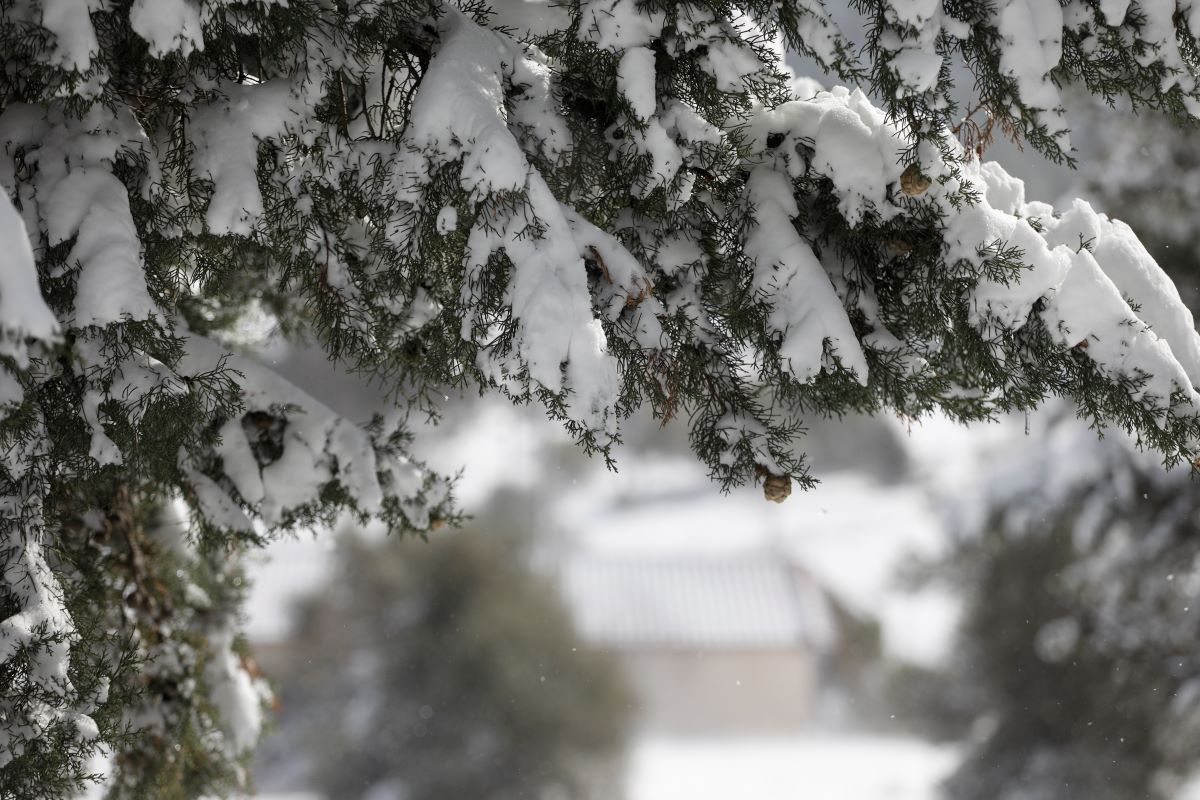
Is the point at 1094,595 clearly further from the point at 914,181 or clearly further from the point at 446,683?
the point at 914,181

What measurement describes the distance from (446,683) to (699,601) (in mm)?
2165

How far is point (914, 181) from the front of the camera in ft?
3.84

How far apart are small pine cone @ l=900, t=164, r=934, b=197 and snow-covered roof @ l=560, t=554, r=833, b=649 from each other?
5.18 meters

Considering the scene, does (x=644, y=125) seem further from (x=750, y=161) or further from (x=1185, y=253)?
(x=1185, y=253)

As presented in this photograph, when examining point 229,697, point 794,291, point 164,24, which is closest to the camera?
point 164,24

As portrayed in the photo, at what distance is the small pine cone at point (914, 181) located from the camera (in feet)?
3.83

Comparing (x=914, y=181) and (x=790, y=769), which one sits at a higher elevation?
(x=790, y=769)

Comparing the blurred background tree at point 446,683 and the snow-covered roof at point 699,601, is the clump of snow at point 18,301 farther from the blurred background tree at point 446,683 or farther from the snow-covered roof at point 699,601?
the snow-covered roof at point 699,601

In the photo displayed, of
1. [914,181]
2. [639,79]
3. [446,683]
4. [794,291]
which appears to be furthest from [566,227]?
[446,683]

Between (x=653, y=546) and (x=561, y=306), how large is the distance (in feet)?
21.5

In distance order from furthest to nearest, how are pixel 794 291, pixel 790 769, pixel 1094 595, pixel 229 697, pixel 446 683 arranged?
1. pixel 790 769
2. pixel 446 683
3. pixel 1094 595
4. pixel 229 697
5. pixel 794 291

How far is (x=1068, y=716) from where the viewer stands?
4684 millimetres

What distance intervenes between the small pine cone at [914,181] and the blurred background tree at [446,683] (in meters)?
4.75

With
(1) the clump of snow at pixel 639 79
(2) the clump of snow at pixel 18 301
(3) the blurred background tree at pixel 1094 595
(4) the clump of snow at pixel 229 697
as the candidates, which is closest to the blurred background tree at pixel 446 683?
(3) the blurred background tree at pixel 1094 595
